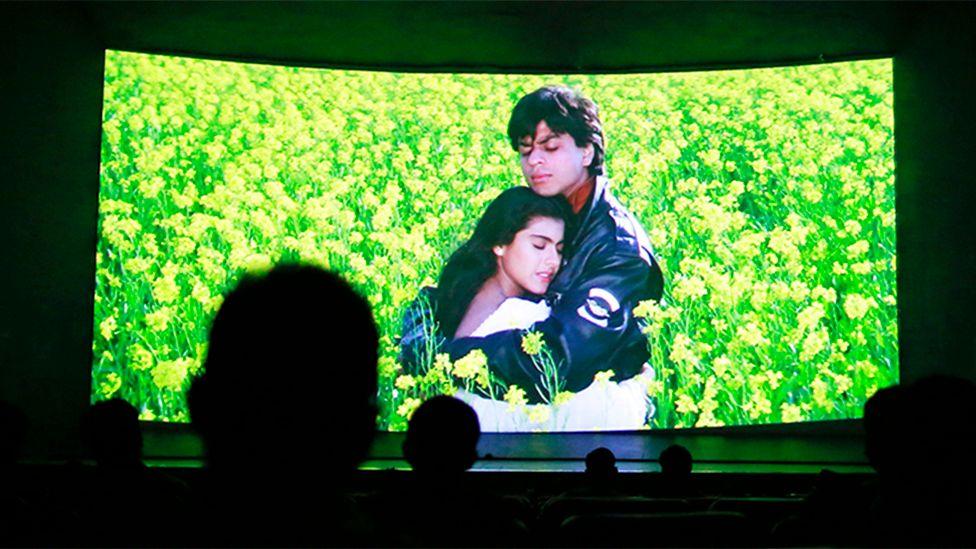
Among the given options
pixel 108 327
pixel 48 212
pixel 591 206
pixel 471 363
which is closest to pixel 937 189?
pixel 591 206

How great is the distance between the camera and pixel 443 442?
2.01m

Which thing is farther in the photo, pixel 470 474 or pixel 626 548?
pixel 470 474

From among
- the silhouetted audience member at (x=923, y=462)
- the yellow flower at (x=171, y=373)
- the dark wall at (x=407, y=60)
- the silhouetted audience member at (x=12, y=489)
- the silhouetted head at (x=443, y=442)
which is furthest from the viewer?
the yellow flower at (x=171, y=373)

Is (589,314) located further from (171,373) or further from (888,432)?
(888,432)

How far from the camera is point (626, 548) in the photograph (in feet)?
6.05

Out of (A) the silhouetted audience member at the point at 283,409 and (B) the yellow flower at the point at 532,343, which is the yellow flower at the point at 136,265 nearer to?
(B) the yellow flower at the point at 532,343

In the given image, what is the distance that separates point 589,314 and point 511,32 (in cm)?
193

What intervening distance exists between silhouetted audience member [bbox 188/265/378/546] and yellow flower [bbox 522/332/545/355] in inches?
268

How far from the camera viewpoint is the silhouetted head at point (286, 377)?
771 millimetres

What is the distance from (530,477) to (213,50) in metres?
3.62

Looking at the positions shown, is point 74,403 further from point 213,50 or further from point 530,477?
point 530,477

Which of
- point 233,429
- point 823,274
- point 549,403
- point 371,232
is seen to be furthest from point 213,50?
point 233,429

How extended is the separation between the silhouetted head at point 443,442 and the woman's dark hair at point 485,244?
5.60 metres

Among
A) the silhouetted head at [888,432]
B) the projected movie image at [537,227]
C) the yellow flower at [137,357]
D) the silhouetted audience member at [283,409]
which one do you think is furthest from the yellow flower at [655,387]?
the silhouetted audience member at [283,409]
